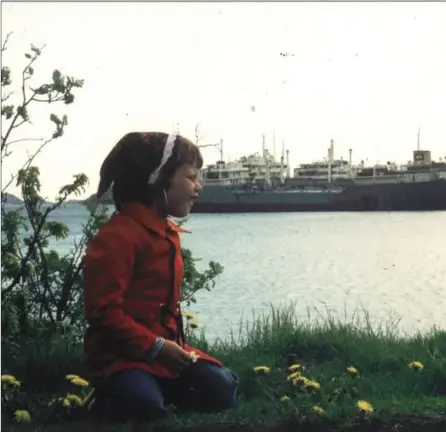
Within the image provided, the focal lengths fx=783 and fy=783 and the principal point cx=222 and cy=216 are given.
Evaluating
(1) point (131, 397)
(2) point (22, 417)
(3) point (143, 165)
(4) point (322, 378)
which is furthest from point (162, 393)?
(3) point (143, 165)

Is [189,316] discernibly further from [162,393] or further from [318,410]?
[318,410]

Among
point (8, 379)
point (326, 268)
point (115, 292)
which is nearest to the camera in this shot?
point (115, 292)

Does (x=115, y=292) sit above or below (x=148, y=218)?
below

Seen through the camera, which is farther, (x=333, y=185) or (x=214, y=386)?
(x=333, y=185)

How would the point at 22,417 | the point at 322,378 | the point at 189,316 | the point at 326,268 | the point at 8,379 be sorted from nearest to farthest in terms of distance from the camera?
the point at 22,417
the point at 8,379
the point at 322,378
the point at 189,316
the point at 326,268

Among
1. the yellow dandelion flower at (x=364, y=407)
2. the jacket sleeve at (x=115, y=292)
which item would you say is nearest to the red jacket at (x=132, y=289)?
the jacket sleeve at (x=115, y=292)

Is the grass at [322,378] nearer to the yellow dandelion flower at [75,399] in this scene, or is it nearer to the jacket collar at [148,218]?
the yellow dandelion flower at [75,399]

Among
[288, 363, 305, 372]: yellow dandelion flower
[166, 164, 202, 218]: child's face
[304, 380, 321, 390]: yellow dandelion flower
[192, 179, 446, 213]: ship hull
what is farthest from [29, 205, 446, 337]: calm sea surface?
[166, 164, 202, 218]: child's face

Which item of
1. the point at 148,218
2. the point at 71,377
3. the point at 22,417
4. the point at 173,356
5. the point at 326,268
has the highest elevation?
the point at 148,218
